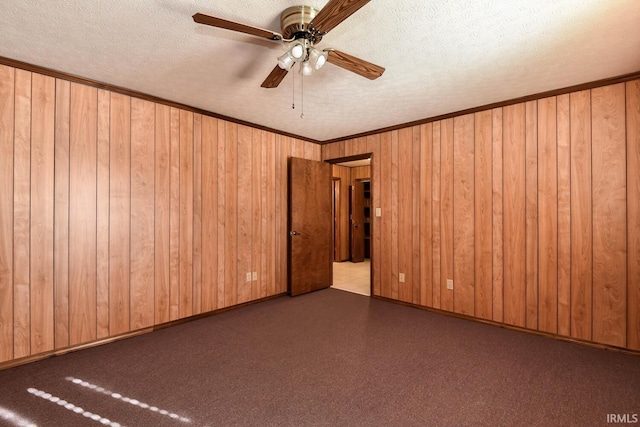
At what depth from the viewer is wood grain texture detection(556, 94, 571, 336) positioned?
2.81 metres

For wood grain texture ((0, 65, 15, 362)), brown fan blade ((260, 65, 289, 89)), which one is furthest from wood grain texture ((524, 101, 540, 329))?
wood grain texture ((0, 65, 15, 362))

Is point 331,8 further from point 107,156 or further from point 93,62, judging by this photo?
point 107,156

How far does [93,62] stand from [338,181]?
539 centimetres

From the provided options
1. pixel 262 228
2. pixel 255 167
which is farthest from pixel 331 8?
pixel 262 228

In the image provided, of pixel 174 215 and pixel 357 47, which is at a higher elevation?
pixel 357 47

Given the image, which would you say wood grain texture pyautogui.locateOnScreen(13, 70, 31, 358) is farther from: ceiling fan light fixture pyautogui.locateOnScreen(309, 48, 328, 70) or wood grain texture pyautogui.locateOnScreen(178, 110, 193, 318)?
ceiling fan light fixture pyautogui.locateOnScreen(309, 48, 328, 70)

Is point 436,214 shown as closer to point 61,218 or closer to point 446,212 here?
point 446,212

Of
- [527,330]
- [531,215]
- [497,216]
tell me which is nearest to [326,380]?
[527,330]

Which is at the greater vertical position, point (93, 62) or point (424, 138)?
point (93, 62)

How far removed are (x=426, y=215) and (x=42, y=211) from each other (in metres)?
3.84

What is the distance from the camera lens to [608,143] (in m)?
2.64

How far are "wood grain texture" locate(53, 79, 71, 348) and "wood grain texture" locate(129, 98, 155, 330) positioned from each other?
49 centimetres

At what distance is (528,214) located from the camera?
3.03 meters

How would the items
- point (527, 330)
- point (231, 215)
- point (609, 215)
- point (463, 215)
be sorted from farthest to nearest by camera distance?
point (231, 215) → point (463, 215) → point (527, 330) → point (609, 215)
